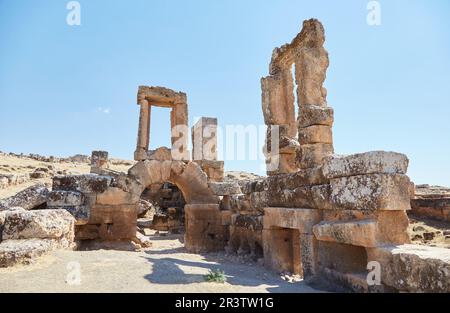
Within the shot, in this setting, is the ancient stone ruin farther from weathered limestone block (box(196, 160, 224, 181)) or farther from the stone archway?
weathered limestone block (box(196, 160, 224, 181))

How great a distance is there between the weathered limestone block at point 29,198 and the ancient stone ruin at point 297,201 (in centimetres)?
16

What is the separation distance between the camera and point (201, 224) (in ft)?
28.1

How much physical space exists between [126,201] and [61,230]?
2.93m

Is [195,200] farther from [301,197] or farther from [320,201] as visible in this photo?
[320,201]

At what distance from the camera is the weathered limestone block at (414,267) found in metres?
2.59

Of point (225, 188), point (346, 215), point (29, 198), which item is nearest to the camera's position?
point (346, 215)

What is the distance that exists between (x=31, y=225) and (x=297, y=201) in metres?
3.64

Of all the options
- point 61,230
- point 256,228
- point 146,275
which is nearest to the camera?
point 146,275

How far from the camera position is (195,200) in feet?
28.7

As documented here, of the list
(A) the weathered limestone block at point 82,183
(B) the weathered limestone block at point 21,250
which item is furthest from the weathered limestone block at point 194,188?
(B) the weathered limestone block at point 21,250

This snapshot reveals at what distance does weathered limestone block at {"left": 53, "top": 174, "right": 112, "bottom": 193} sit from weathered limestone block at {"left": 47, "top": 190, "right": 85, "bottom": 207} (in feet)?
0.69

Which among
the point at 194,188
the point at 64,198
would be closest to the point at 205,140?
the point at 194,188

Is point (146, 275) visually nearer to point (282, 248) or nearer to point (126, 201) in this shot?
point (282, 248)
